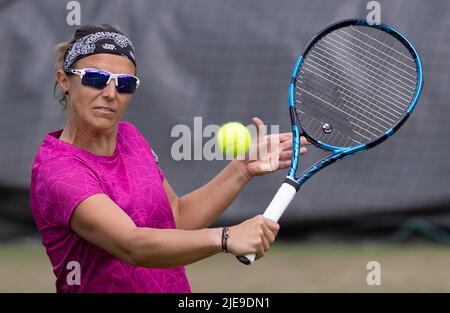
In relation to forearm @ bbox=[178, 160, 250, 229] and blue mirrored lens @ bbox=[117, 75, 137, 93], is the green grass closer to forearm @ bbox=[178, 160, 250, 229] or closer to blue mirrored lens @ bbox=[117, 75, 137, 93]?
forearm @ bbox=[178, 160, 250, 229]

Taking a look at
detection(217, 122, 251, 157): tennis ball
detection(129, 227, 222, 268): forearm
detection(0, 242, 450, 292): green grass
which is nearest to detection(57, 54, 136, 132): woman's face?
detection(129, 227, 222, 268): forearm

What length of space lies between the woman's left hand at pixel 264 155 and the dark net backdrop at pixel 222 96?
282 cm

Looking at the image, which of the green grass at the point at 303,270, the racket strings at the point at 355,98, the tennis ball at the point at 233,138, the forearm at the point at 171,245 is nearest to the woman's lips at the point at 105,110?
the forearm at the point at 171,245

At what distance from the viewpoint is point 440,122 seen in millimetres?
5684

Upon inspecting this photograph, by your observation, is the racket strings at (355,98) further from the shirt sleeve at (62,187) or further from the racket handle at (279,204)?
the shirt sleeve at (62,187)

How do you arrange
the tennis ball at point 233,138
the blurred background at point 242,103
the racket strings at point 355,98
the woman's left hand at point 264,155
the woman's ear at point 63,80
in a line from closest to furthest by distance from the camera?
the woman's ear at point 63,80 < the woman's left hand at point 264,155 < the racket strings at point 355,98 < the tennis ball at point 233,138 < the blurred background at point 242,103

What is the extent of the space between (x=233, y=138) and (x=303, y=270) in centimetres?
81

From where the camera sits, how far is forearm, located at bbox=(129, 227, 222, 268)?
235cm

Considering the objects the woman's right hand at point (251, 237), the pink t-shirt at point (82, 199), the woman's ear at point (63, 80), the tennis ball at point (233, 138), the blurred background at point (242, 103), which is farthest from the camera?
the blurred background at point (242, 103)

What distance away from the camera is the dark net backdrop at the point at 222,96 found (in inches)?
223
